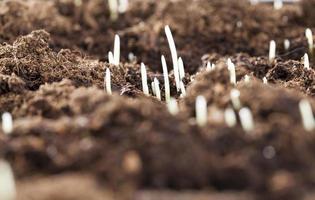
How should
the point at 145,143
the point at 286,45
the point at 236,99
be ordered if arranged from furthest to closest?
the point at 286,45
the point at 236,99
the point at 145,143

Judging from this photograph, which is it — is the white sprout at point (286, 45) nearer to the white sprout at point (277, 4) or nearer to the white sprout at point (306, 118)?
the white sprout at point (277, 4)

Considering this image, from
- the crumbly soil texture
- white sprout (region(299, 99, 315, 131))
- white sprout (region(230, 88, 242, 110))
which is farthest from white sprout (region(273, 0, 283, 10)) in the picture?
white sprout (region(299, 99, 315, 131))

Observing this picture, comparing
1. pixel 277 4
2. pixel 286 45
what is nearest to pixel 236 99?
pixel 286 45

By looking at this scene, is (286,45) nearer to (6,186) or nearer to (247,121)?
(247,121)

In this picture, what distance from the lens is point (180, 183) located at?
5.60ft

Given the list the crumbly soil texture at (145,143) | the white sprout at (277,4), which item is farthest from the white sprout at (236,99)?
the white sprout at (277,4)

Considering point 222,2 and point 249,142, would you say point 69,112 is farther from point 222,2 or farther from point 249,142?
point 222,2

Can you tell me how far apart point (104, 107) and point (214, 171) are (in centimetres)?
41

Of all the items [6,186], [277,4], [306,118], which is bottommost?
[6,186]

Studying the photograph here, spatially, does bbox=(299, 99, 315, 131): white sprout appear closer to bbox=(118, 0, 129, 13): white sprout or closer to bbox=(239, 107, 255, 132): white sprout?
bbox=(239, 107, 255, 132): white sprout

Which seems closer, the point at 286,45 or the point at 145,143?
the point at 145,143

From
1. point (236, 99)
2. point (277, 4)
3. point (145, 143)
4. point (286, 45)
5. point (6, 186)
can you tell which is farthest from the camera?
point (277, 4)

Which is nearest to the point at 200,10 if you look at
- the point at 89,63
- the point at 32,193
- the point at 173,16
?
the point at 173,16

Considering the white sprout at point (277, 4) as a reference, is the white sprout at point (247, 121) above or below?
below
